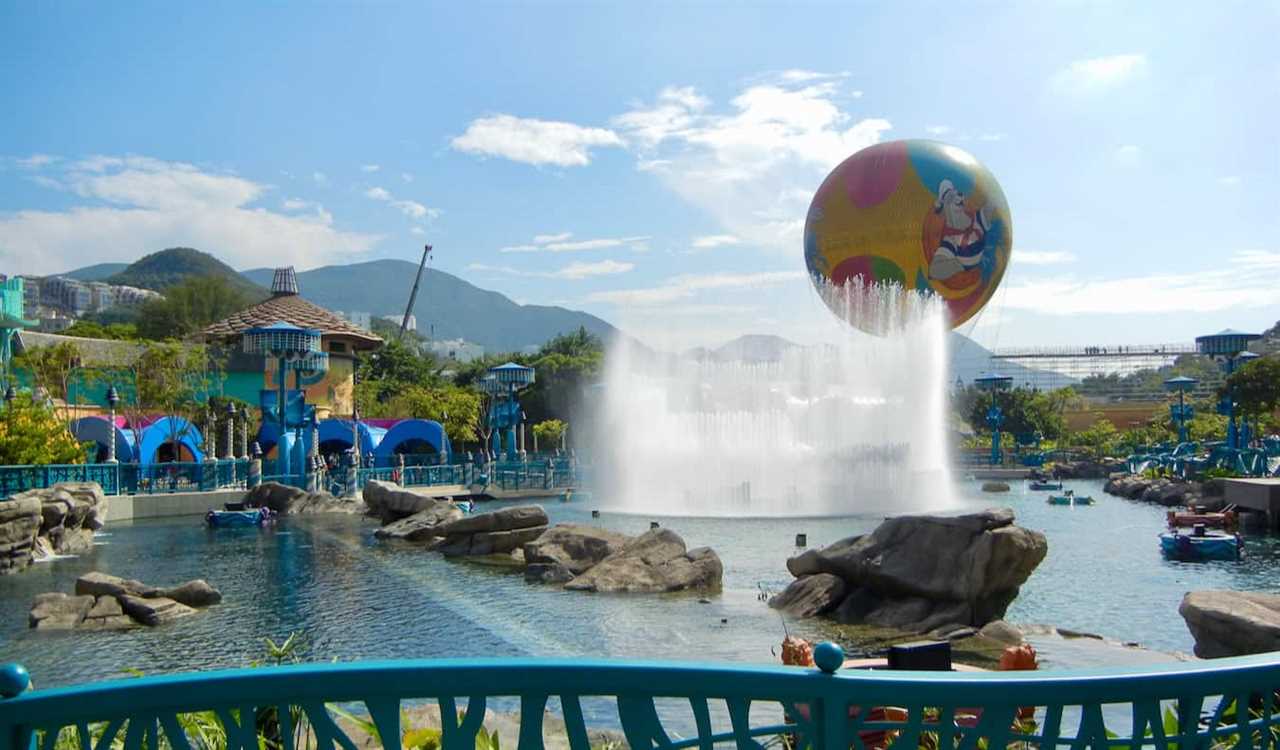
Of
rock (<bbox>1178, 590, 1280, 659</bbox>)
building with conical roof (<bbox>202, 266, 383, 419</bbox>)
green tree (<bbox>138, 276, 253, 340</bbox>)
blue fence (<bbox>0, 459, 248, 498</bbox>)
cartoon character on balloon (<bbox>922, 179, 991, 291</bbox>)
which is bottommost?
rock (<bbox>1178, 590, 1280, 659</bbox>)

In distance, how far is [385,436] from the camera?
134 ft

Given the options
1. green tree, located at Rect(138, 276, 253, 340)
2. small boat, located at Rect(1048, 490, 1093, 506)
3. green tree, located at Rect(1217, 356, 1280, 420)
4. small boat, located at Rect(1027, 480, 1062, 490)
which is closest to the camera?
small boat, located at Rect(1048, 490, 1093, 506)

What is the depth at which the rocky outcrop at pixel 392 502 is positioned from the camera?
25.0 meters

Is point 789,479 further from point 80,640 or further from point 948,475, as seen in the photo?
point 80,640

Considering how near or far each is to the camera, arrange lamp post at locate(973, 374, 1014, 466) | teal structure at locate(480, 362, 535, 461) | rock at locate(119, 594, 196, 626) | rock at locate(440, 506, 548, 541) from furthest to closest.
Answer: lamp post at locate(973, 374, 1014, 466) → teal structure at locate(480, 362, 535, 461) → rock at locate(440, 506, 548, 541) → rock at locate(119, 594, 196, 626)

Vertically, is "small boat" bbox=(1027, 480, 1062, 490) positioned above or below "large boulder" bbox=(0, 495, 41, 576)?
below

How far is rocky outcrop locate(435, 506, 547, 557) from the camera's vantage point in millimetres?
19375

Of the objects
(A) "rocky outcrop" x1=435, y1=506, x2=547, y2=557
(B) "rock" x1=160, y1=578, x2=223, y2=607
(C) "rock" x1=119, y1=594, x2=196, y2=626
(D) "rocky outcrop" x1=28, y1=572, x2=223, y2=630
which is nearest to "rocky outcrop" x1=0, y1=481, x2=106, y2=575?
(D) "rocky outcrop" x1=28, y1=572, x2=223, y2=630

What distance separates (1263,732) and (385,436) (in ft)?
132

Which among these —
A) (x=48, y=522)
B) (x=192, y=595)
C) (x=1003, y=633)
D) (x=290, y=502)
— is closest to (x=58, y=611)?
(x=192, y=595)

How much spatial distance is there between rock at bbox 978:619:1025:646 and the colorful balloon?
2521 centimetres

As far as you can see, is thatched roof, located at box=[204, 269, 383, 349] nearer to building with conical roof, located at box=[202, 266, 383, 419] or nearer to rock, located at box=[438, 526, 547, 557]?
building with conical roof, located at box=[202, 266, 383, 419]

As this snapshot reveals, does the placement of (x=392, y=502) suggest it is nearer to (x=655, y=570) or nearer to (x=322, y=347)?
(x=655, y=570)

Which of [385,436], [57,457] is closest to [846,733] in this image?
[57,457]
